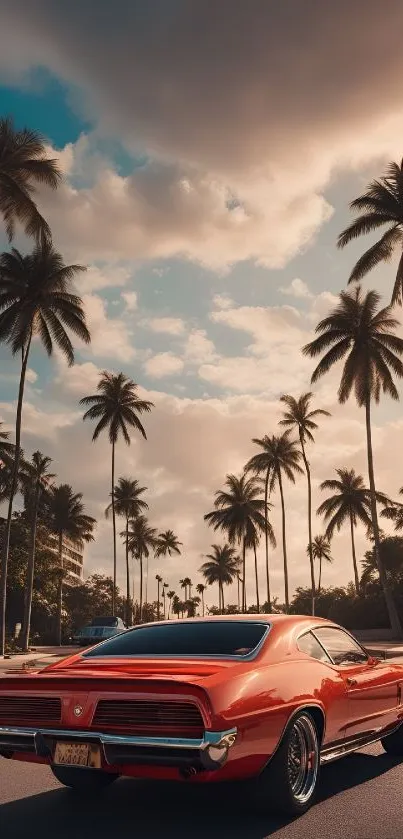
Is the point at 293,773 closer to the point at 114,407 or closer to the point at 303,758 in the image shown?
the point at 303,758

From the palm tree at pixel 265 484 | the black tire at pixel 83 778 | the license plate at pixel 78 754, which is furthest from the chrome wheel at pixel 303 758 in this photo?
the palm tree at pixel 265 484

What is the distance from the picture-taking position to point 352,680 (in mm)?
6262

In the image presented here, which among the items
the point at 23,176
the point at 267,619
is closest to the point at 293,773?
the point at 267,619

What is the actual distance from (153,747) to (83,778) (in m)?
1.81

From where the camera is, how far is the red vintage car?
4.61m

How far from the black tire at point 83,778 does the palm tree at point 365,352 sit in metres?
38.6

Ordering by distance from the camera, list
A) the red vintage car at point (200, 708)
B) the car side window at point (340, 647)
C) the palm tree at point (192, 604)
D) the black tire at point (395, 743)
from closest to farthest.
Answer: the red vintage car at point (200, 708), the car side window at point (340, 647), the black tire at point (395, 743), the palm tree at point (192, 604)

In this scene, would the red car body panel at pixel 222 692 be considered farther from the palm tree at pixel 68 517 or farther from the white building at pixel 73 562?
the white building at pixel 73 562

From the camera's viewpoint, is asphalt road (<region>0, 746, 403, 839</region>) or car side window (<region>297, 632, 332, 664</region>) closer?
asphalt road (<region>0, 746, 403, 839</region>)

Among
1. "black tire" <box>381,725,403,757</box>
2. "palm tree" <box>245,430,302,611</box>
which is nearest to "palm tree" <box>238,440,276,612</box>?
"palm tree" <box>245,430,302,611</box>

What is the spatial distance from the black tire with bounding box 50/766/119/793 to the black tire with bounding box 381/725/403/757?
2.78 metres

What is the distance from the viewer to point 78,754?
4840 mm

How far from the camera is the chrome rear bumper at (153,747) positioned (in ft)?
14.7

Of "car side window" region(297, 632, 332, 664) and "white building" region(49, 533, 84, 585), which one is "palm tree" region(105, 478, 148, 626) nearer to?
"white building" region(49, 533, 84, 585)
